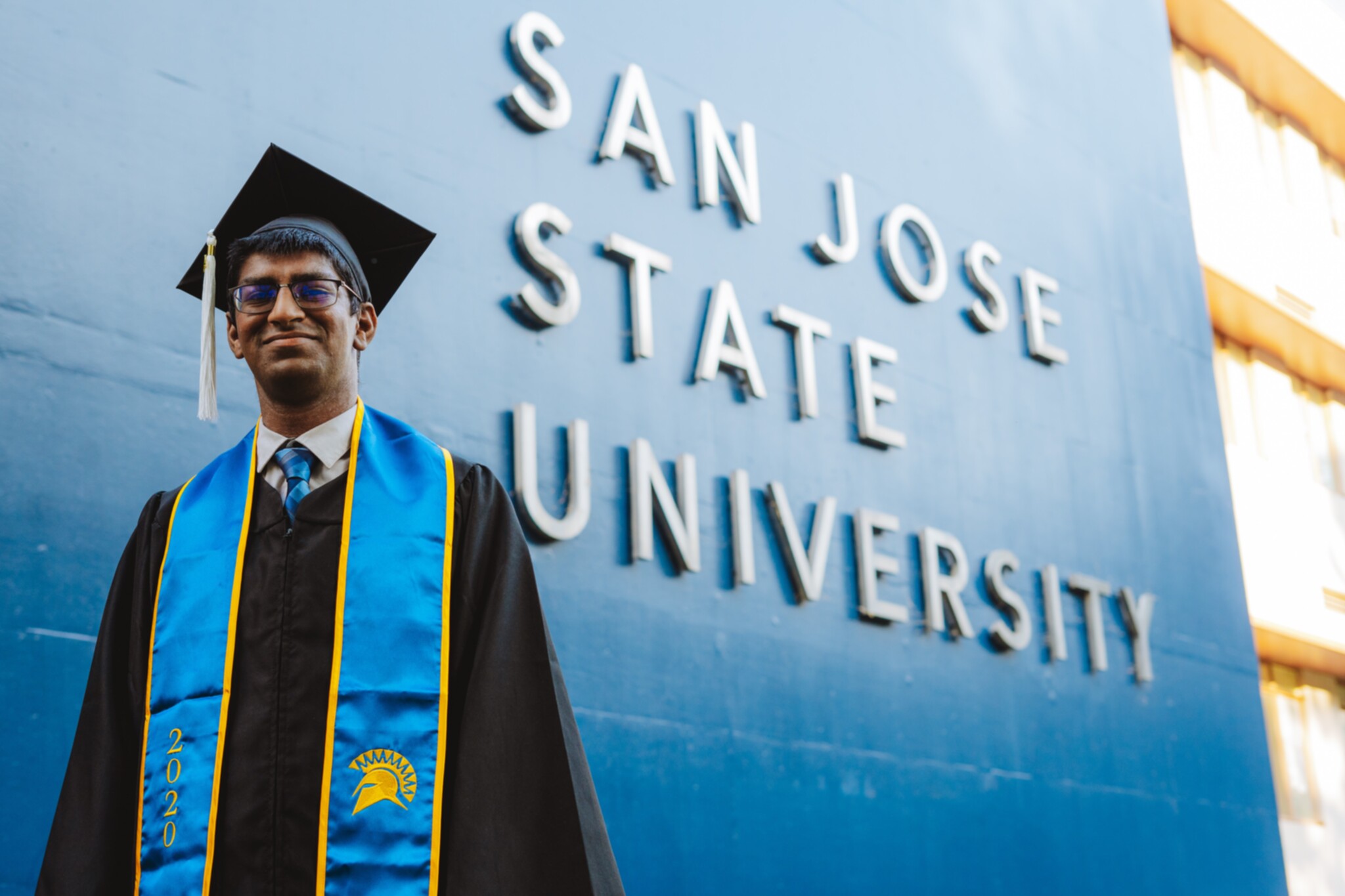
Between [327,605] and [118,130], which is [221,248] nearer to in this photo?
[327,605]

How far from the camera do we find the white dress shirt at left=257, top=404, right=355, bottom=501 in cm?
265

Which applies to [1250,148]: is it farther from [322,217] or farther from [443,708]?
[443,708]

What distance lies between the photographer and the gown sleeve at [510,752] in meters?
2.32

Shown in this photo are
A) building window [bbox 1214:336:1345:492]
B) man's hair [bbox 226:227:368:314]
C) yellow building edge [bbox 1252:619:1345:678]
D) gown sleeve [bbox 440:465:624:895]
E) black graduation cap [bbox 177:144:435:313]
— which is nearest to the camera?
gown sleeve [bbox 440:465:624:895]

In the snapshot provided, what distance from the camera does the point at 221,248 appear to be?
317 cm

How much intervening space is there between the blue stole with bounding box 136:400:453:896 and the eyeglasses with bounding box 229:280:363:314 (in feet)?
0.73

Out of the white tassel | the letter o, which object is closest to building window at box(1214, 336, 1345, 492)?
the letter o

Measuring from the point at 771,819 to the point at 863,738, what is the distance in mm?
779

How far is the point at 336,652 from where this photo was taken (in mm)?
2480

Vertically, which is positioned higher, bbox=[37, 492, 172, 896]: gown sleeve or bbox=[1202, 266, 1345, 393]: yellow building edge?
bbox=[1202, 266, 1345, 393]: yellow building edge

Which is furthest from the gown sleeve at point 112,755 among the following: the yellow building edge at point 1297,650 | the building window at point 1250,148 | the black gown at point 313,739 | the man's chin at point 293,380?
the building window at point 1250,148

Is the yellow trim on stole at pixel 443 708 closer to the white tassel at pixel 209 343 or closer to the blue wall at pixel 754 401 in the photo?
the white tassel at pixel 209 343

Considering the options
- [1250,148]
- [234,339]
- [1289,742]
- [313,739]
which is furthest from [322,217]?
[1250,148]

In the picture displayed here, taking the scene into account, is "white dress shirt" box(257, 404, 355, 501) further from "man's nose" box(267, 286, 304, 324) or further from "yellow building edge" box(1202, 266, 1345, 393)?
"yellow building edge" box(1202, 266, 1345, 393)
